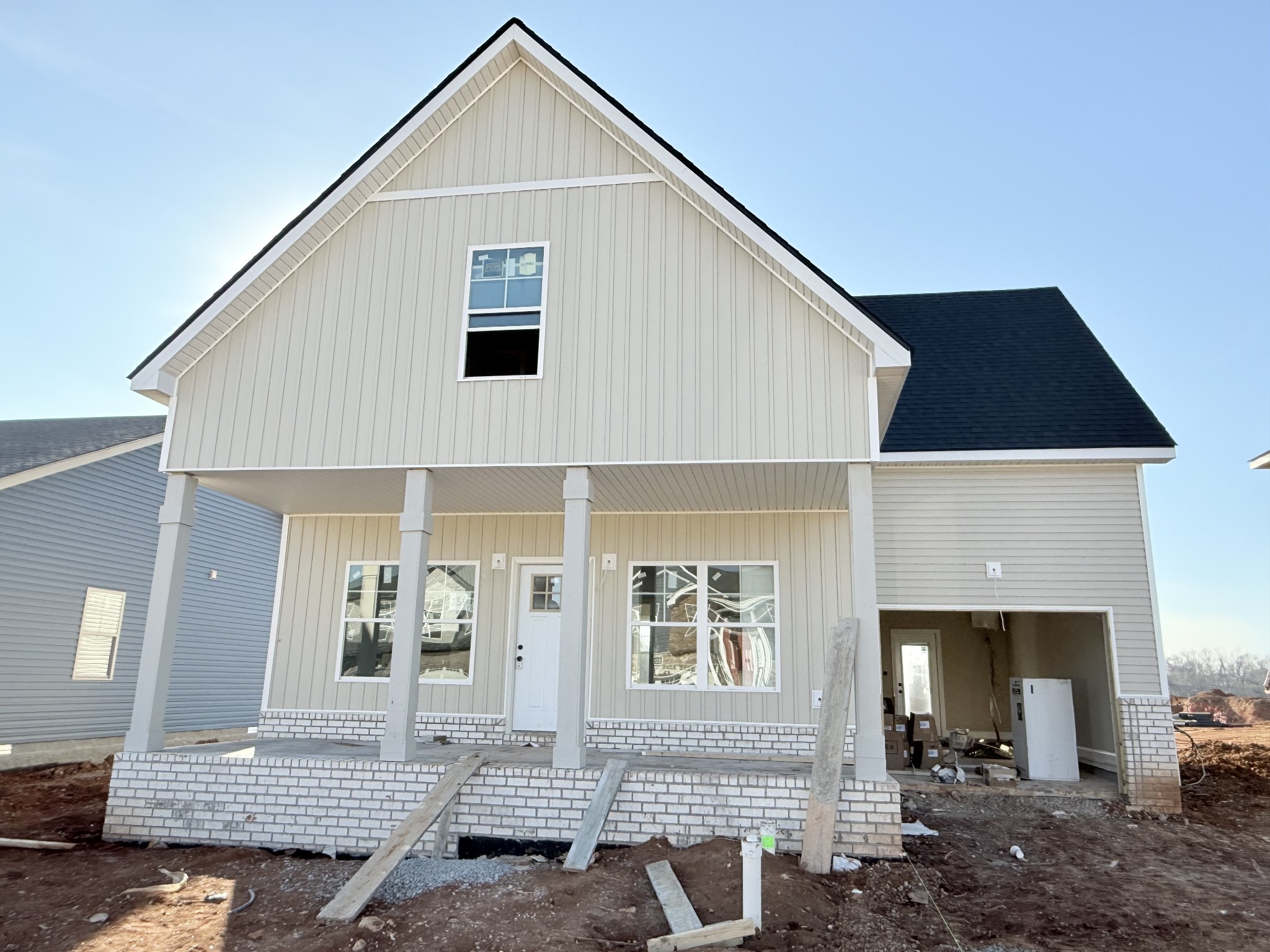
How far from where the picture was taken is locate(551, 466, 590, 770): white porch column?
6.99 m

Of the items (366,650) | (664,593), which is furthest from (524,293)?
(366,650)

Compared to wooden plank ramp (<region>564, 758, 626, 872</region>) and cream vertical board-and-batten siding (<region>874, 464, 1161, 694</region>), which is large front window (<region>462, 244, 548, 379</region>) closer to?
wooden plank ramp (<region>564, 758, 626, 872</region>)

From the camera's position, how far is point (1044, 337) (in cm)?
1195

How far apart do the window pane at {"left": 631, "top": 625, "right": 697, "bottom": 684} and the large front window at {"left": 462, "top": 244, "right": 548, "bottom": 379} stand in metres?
3.83

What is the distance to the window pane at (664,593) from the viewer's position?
32.1 ft

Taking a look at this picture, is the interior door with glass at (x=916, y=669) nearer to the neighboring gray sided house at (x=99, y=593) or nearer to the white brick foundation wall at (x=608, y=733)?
the white brick foundation wall at (x=608, y=733)

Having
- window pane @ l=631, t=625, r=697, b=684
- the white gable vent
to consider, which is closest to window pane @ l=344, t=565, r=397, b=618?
window pane @ l=631, t=625, r=697, b=684

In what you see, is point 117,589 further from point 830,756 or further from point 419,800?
point 830,756

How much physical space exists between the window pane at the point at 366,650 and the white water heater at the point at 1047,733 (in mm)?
8473

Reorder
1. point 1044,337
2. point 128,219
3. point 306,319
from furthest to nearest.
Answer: point 1044,337, point 128,219, point 306,319

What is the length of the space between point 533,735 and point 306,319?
18.4 feet

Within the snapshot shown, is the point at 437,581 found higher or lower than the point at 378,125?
lower

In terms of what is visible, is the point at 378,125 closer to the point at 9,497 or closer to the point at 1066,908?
the point at 9,497

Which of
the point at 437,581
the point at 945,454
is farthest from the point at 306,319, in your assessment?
the point at 945,454
